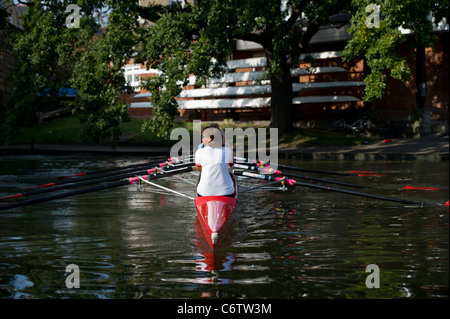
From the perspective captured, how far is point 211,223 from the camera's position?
8.38m

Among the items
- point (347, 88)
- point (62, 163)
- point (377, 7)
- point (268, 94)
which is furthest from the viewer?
point (268, 94)

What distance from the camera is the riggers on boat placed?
819 cm

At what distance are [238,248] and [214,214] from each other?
601mm

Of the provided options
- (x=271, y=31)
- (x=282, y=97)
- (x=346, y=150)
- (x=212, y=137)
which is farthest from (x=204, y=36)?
(x=212, y=137)

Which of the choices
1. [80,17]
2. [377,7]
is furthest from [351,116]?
[80,17]

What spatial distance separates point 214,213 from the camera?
28.3ft

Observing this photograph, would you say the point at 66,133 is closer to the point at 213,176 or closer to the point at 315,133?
the point at 315,133

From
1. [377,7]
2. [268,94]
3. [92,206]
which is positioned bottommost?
[92,206]

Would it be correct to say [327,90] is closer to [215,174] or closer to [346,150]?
[346,150]

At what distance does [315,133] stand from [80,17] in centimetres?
1163

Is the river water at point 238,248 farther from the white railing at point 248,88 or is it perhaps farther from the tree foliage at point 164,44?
the white railing at point 248,88

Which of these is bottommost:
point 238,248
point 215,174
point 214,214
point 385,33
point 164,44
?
point 238,248

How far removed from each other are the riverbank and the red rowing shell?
14004 millimetres

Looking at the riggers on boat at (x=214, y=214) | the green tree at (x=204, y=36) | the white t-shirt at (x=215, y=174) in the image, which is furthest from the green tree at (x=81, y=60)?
the riggers on boat at (x=214, y=214)
